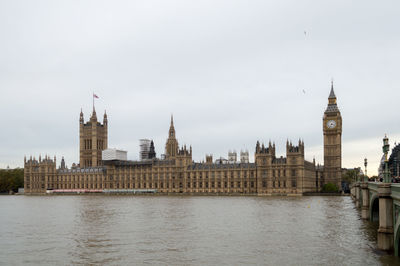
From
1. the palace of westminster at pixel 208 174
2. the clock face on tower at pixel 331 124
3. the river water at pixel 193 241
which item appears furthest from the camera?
the clock face on tower at pixel 331 124

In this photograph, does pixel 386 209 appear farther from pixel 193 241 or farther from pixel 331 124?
pixel 331 124

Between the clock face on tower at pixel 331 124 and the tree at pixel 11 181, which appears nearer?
the clock face on tower at pixel 331 124

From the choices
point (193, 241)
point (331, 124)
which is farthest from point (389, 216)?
point (331, 124)

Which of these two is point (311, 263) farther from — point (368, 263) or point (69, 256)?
point (69, 256)

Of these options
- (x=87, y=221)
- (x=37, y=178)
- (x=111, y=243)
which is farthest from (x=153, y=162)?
(x=111, y=243)

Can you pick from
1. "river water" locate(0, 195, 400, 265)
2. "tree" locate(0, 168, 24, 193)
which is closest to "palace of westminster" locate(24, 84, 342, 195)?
"tree" locate(0, 168, 24, 193)

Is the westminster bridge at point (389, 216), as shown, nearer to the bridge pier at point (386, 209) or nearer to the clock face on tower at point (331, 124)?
the bridge pier at point (386, 209)

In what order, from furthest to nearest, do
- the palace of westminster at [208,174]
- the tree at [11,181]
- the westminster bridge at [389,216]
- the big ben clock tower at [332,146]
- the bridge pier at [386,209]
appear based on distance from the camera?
the tree at [11,181], the big ben clock tower at [332,146], the palace of westminster at [208,174], the bridge pier at [386,209], the westminster bridge at [389,216]

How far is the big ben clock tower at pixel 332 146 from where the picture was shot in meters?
144

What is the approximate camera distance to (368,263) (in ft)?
95.7

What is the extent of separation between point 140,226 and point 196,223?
21.6 feet

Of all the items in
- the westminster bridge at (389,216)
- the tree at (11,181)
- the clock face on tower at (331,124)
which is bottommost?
the tree at (11,181)

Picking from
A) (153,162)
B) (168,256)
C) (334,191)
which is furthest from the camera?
(153,162)

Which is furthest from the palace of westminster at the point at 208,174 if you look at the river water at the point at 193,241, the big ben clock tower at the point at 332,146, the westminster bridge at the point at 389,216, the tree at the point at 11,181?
the westminster bridge at the point at 389,216
